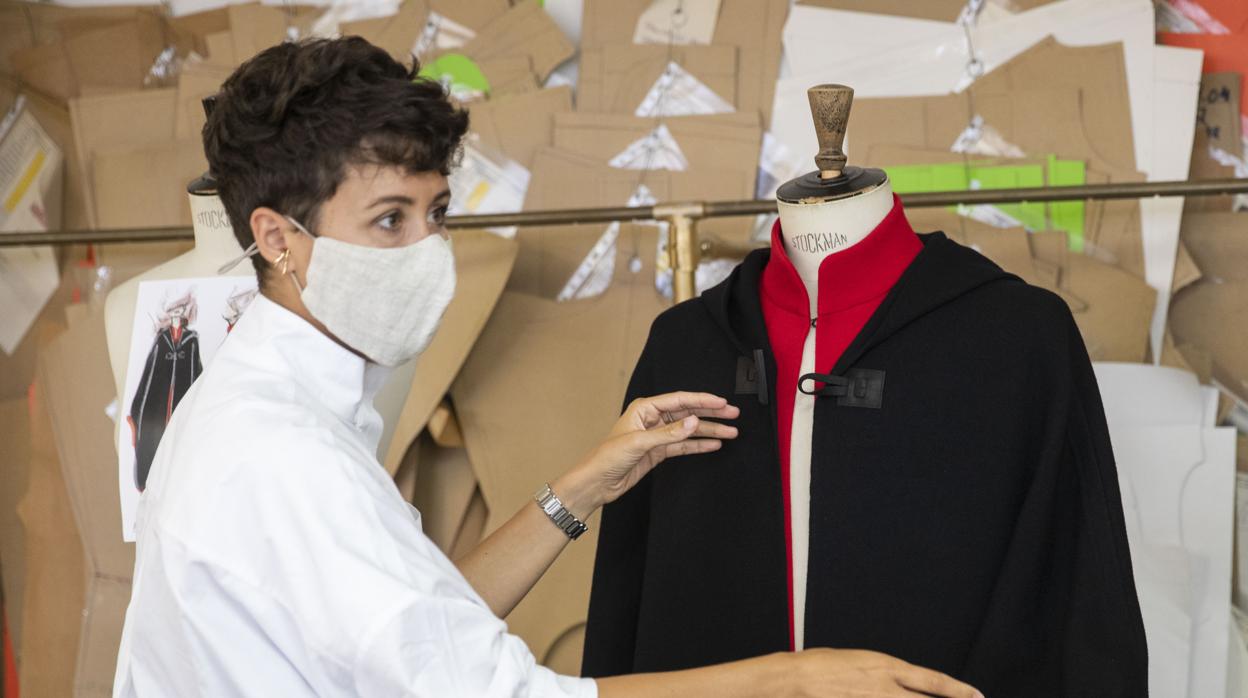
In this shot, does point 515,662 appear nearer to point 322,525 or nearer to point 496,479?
point 322,525

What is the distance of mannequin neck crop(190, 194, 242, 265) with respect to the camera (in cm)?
226

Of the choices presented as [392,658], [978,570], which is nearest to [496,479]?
[978,570]

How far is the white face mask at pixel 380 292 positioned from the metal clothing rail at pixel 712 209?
1158 millimetres

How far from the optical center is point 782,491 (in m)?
1.74

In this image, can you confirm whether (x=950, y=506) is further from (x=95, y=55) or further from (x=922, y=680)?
(x=95, y=55)

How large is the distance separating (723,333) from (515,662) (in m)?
0.73

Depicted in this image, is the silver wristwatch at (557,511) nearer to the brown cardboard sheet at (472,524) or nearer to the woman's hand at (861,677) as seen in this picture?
the woman's hand at (861,677)

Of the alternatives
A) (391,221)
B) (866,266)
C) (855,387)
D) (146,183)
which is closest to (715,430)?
(855,387)

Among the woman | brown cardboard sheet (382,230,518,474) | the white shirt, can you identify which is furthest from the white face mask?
brown cardboard sheet (382,230,518,474)

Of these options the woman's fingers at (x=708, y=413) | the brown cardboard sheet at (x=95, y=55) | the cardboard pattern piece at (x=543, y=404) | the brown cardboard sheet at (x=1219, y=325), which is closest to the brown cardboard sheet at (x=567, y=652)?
the cardboard pattern piece at (x=543, y=404)

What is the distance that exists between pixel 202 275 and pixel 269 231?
3.09 ft

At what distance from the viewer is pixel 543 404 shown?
3012 mm

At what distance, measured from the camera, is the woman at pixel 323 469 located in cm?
125

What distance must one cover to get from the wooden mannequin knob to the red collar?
10cm
